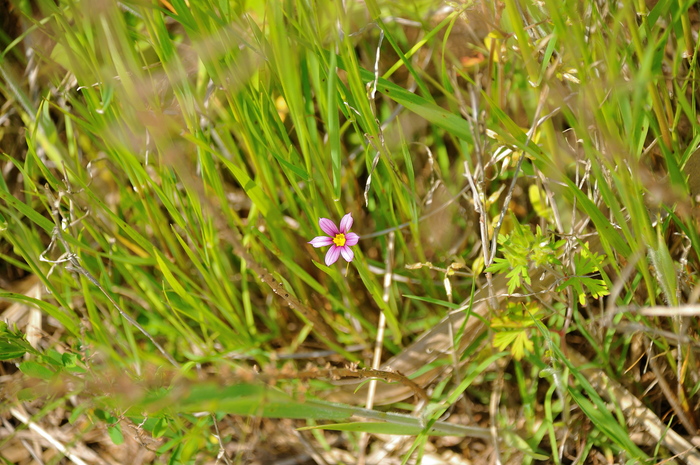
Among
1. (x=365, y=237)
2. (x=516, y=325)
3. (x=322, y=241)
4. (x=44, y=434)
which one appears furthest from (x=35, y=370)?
(x=516, y=325)

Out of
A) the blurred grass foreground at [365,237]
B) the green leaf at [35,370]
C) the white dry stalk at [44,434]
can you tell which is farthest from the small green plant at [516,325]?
the white dry stalk at [44,434]

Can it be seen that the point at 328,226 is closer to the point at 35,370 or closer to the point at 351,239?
the point at 351,239

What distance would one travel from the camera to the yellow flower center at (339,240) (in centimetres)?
120

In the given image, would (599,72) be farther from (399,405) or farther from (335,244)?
(399,405)

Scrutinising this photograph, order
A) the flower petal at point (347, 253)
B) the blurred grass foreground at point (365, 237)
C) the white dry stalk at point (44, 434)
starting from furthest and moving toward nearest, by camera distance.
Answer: the white dry stalk at point (44, 434) → the flower petal at point (347, 253) → the blurred grass foreground at point (365, 237)

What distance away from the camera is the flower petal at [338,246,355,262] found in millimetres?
1138

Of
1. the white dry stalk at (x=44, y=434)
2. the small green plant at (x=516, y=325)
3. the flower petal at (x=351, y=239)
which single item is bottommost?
the white dry stalk at (x=44, y=434)

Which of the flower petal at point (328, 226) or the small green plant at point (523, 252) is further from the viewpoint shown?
the flower petal at point (328, 226)

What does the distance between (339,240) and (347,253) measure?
0.21 feet

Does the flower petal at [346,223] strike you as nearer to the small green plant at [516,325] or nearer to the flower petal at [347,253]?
the flower petal at [347,253]

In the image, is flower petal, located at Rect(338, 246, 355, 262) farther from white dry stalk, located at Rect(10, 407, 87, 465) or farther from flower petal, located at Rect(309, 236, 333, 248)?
white dry stalk, located at Rect(10, 407, 87, 465)

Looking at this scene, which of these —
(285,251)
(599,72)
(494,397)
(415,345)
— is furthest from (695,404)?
(285,251)

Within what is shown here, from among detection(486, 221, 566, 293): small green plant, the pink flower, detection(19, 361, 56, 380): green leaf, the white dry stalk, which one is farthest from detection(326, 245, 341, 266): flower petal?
the white dry stalk

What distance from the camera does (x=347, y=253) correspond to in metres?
1.15
